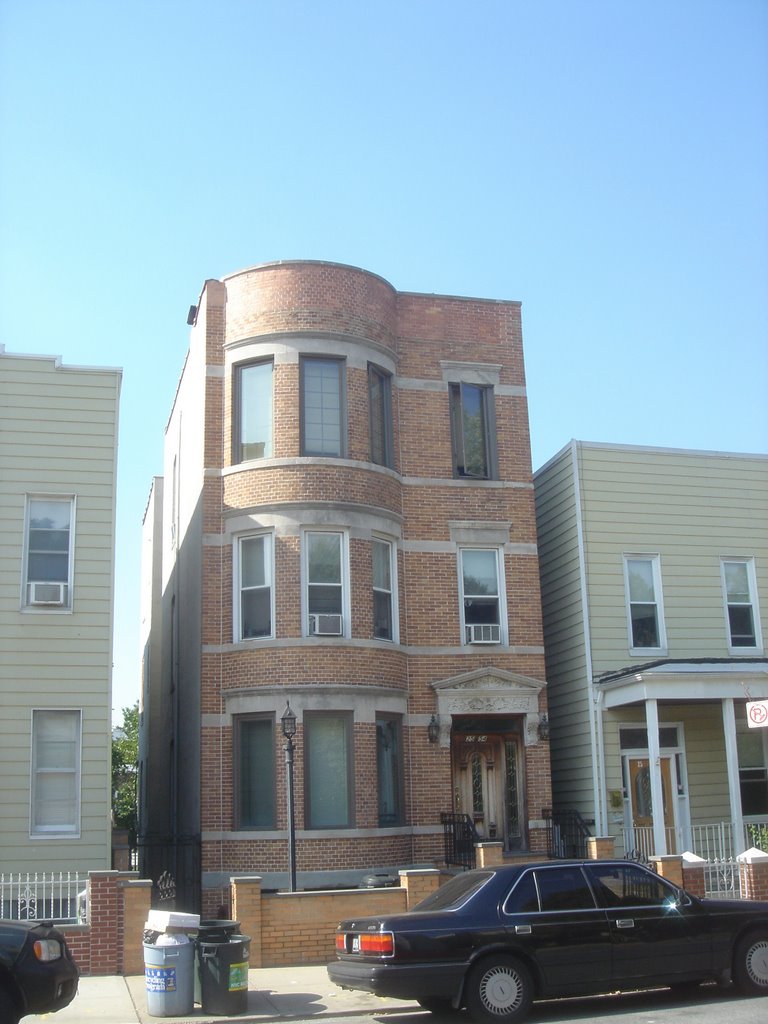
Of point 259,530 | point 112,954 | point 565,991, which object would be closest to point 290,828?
point 112,954

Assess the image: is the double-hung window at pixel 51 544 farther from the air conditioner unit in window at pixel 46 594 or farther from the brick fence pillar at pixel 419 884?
the brick fence pillar at pixel 419 884

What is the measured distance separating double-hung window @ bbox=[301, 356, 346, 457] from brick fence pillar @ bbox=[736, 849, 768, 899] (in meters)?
9.32

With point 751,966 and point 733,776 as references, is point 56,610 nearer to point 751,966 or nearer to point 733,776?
point 751,966

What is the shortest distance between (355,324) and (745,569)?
9.51 metres

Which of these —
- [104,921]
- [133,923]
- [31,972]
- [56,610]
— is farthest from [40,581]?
[31,972]

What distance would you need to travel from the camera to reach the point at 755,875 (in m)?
16.7

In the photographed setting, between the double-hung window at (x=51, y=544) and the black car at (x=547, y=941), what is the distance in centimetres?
894

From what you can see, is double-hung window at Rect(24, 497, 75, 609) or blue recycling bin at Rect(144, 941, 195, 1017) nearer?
blue recycling bin at Rect(144, 941, 195, 1017)

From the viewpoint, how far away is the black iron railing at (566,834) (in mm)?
21016

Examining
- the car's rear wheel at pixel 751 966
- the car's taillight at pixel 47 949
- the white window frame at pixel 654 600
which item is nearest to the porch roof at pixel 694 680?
the white window frame at pixel 654 600

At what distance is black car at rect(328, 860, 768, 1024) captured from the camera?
36.4ft

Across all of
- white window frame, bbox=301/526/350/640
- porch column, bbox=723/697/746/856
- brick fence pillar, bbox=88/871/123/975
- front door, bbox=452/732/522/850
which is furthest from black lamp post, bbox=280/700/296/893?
porch column, bbox=723/697/746/856

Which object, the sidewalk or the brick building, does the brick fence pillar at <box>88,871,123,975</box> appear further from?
the brick building

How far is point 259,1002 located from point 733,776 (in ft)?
35.7
